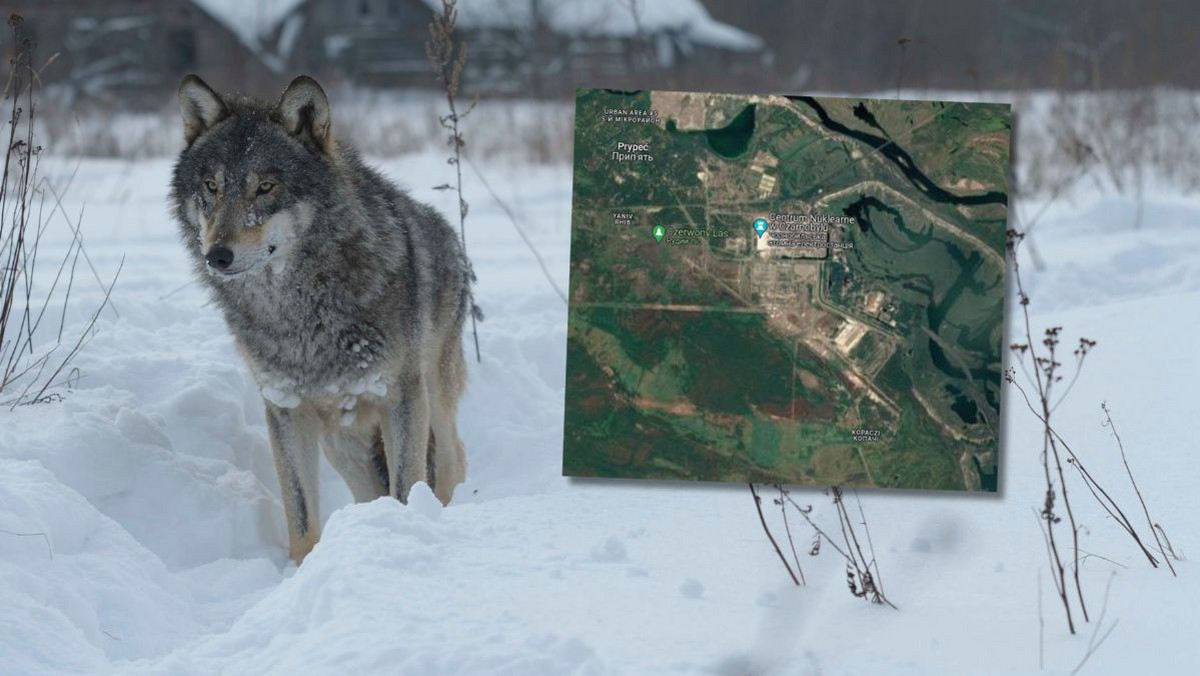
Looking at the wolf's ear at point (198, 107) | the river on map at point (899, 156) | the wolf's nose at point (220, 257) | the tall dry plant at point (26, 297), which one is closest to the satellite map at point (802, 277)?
the river on map at point (899, 156)

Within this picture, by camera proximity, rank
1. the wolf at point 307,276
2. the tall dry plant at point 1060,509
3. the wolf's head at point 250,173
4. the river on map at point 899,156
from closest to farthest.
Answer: the tall dry plant at point 1060,509 → the river on map at point 899,156 → the wolf's head at point 250,173 → the wolf at point 307,276

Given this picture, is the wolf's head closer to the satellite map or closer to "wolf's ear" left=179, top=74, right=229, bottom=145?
"wolf's ear" left=179, top=74, right=229, bottom=145

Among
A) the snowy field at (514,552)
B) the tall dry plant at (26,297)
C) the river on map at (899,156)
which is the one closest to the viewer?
the snowy field at (514,552)

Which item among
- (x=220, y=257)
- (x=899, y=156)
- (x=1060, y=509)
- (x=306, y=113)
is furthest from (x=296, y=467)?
(x=1060, y=509)

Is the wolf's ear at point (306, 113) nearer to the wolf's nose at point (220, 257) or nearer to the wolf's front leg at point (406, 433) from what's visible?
the wolf's nose at point (220, 257)

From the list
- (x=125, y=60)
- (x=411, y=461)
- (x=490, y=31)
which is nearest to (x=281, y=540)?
(x=411, y=461)

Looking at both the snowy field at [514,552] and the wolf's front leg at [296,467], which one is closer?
the snowy field at [514,552]

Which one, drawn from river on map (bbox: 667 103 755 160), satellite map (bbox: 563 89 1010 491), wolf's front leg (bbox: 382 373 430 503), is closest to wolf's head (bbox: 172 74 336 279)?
wolf's front leg (bbox: 382 373 430 503)
